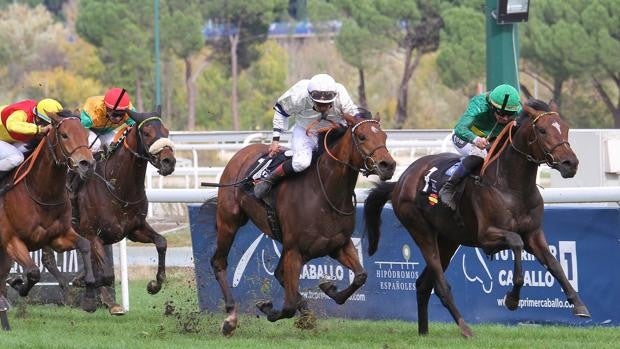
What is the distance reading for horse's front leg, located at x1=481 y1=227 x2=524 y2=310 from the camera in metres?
8.11

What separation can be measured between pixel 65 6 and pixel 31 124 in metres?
85.6

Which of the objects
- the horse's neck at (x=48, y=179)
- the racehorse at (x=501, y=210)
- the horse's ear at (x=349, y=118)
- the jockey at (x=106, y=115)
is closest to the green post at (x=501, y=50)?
the racehorse at (x=501, y=210)

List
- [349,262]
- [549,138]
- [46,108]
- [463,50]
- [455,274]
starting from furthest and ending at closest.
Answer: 1. [463,50]
2. [455,274]
3. [46,108]
4. [349,262]
5. [549,138]

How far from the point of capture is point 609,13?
36.6 metres

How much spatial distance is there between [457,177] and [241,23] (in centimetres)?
4522

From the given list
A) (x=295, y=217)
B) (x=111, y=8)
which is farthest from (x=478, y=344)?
(x=111, y=8)

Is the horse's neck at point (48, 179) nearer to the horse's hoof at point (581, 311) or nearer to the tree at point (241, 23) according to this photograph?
the horse's hoof at point (581, 311)

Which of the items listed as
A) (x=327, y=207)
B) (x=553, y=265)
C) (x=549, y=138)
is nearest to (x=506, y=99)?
(x=549, y=138)

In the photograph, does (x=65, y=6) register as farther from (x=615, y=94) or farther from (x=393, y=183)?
(x=393, y=183)

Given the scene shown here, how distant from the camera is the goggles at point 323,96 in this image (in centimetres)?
865

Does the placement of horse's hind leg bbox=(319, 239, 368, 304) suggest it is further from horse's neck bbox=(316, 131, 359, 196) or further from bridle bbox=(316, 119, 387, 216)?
horse's neck bbox=(316, 131, 359, 196)

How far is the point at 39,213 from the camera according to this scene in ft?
30.9

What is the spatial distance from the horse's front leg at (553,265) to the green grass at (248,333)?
0.25 metres

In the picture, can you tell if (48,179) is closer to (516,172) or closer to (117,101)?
(117,101)
